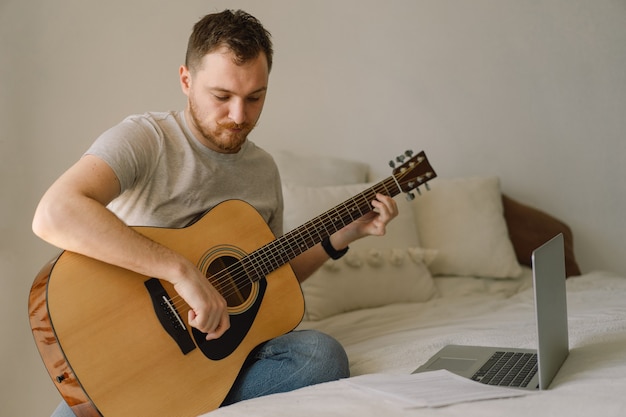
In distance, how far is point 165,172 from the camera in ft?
5.07

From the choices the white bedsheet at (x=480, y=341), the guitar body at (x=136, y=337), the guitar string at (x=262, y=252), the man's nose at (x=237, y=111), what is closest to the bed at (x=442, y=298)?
the white bedsheet at (x=480, y=341)

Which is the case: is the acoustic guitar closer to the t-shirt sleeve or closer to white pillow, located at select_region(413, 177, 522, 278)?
the t-shirt sleeve

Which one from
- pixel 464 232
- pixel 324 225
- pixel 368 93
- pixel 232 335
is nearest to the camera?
pixel 232 335

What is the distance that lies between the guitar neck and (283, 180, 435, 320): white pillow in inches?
16.8

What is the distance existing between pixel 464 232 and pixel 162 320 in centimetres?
135

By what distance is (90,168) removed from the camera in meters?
1.37

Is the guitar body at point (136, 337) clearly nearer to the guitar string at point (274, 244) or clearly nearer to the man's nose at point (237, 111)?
the guitar string at point (274, 244)

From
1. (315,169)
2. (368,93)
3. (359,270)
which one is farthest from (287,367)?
(368,93)

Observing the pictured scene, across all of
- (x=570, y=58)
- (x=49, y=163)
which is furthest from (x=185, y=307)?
(x=570, y=58)

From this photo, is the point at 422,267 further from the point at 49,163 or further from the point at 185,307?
the point at 49,163

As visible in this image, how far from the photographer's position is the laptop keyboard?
3.93 feet

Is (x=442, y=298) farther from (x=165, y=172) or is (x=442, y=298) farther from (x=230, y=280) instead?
(x=165, y=172)

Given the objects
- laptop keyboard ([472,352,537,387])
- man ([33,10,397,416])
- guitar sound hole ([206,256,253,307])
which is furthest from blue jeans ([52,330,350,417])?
laptop keyboard ([472,352,537,387])

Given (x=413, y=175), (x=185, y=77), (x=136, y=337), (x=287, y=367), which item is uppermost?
(x=185, y=77)
